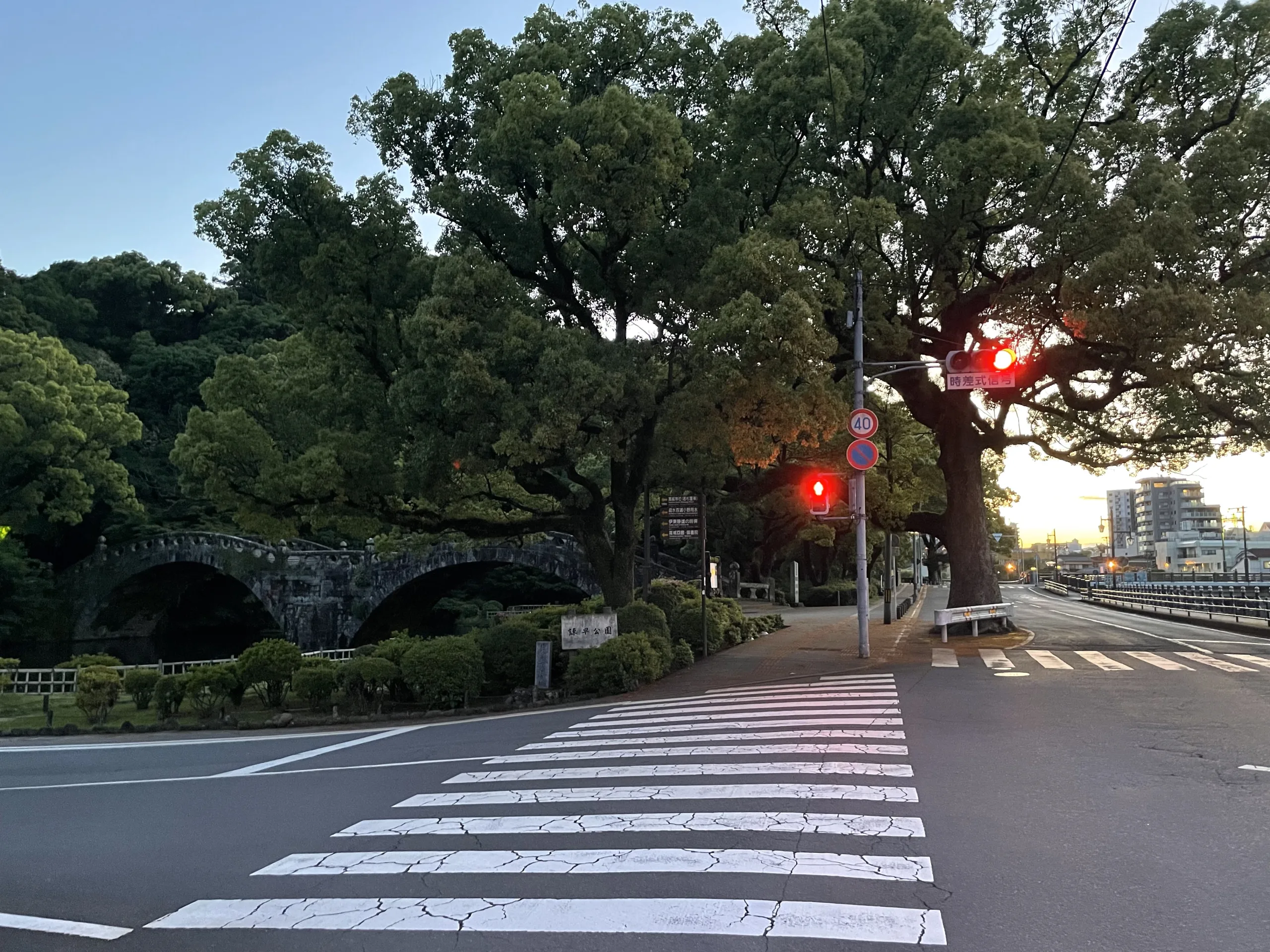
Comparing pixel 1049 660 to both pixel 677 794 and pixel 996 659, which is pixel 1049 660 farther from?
pixel 677 794

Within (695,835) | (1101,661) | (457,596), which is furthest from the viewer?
(457,596)

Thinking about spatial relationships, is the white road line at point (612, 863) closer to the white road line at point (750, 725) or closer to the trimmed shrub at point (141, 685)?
the white road line at point (750, 725)

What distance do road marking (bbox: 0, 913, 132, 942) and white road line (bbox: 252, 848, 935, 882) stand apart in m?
1.02

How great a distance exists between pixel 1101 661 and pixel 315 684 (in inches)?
581

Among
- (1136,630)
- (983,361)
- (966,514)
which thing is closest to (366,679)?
(983,361)

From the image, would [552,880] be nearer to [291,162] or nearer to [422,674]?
[422,674]

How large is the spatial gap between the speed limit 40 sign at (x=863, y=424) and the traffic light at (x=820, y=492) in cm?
123

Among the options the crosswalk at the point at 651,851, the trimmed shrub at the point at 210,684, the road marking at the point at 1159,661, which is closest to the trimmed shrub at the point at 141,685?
the trimmed shrub at the point at 210,684

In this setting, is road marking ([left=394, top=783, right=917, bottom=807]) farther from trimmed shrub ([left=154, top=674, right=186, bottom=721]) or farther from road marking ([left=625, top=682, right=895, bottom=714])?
trimmed shrub ([left=154, top=674, right=186, bottom=721])

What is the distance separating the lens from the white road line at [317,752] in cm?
1055

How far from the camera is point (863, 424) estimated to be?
18.1 metres

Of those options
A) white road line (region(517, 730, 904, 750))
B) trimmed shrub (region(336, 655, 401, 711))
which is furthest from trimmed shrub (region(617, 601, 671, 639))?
white road line (region(517, 730, 904, 750))

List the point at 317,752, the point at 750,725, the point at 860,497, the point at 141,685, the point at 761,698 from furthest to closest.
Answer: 1. the point at 860,497
2. the point at 141,685
3. the point at 761,698
4. the point at 317,752
5. the point at 750,725

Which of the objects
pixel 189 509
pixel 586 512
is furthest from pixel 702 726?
pixel 189 509
